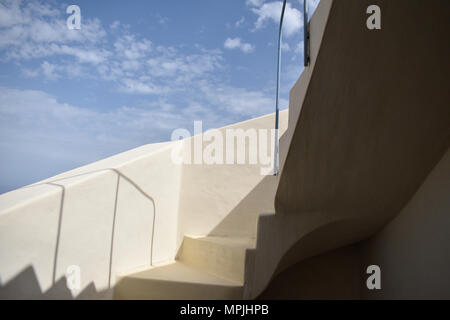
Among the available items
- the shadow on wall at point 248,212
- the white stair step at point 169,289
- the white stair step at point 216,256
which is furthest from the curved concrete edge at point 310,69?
the shadow on wall at point 248,212

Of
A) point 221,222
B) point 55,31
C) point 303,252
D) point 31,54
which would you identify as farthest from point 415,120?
point 31,54

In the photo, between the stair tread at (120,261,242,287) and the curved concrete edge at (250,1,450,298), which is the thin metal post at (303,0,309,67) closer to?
the curved concrete edge at (250,1,450,298)

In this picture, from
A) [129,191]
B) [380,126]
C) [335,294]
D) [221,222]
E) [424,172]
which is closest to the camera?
[380,126]

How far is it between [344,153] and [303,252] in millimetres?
1885

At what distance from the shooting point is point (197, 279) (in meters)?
3.86

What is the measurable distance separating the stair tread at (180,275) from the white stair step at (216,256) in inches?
4.0

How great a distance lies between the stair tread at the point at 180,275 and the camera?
3.74 metres

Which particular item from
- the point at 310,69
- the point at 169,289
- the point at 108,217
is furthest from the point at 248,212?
the point at 310,69

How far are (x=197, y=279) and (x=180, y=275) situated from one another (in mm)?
272

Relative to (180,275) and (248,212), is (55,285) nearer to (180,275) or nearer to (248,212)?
(180,275)

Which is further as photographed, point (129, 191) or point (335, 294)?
point (335, 294)
